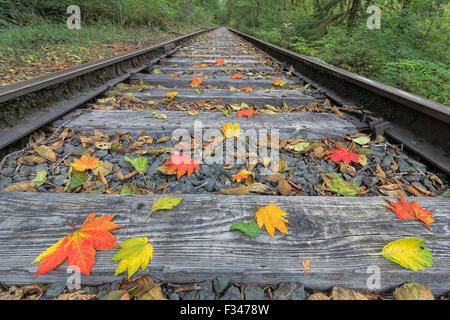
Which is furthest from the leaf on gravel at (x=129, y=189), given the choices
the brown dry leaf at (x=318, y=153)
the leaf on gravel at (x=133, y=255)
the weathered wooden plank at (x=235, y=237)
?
the brown dry leaf at (x=318, y=153)

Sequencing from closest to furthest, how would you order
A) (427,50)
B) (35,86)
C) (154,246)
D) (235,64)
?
(154,246) < (35,86) < (235,64) < (427,50)

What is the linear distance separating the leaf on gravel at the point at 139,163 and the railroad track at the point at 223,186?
0.10 ft

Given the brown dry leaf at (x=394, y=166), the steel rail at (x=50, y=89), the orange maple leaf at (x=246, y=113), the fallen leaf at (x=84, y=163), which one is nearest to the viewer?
the fallen leaf at (x=84, y=163)

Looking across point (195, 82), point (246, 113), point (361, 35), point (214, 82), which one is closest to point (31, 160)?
point (246, 113)

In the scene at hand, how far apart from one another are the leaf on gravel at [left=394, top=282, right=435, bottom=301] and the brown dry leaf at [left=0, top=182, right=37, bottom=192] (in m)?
1.50

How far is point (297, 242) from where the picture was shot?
2.67 ft

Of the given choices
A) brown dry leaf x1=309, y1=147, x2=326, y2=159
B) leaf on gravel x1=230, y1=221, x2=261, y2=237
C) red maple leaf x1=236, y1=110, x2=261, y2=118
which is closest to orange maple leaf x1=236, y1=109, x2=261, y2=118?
red maple leaf x1=236, y1=110, x2=261, y2=118

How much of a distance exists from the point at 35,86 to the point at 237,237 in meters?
1.84

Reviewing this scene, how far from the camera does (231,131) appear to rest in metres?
1.58

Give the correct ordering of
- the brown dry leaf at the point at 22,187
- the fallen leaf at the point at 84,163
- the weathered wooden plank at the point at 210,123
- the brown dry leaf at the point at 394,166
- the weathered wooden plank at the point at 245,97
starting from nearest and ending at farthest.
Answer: the brown dry leaf at the point at 22,187
the fallen leaf at the point at 84,163
the brown dry leaf at the point at 394,166
the weathered wooden plank at the point at 210,123
the weathered wooden plank at the point at 245,97

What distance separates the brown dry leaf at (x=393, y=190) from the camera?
115cm

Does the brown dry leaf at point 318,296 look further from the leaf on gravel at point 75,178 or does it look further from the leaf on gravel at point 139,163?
the leaf on gravel at point 75,178

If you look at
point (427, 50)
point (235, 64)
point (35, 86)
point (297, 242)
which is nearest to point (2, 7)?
point (235, 64)
